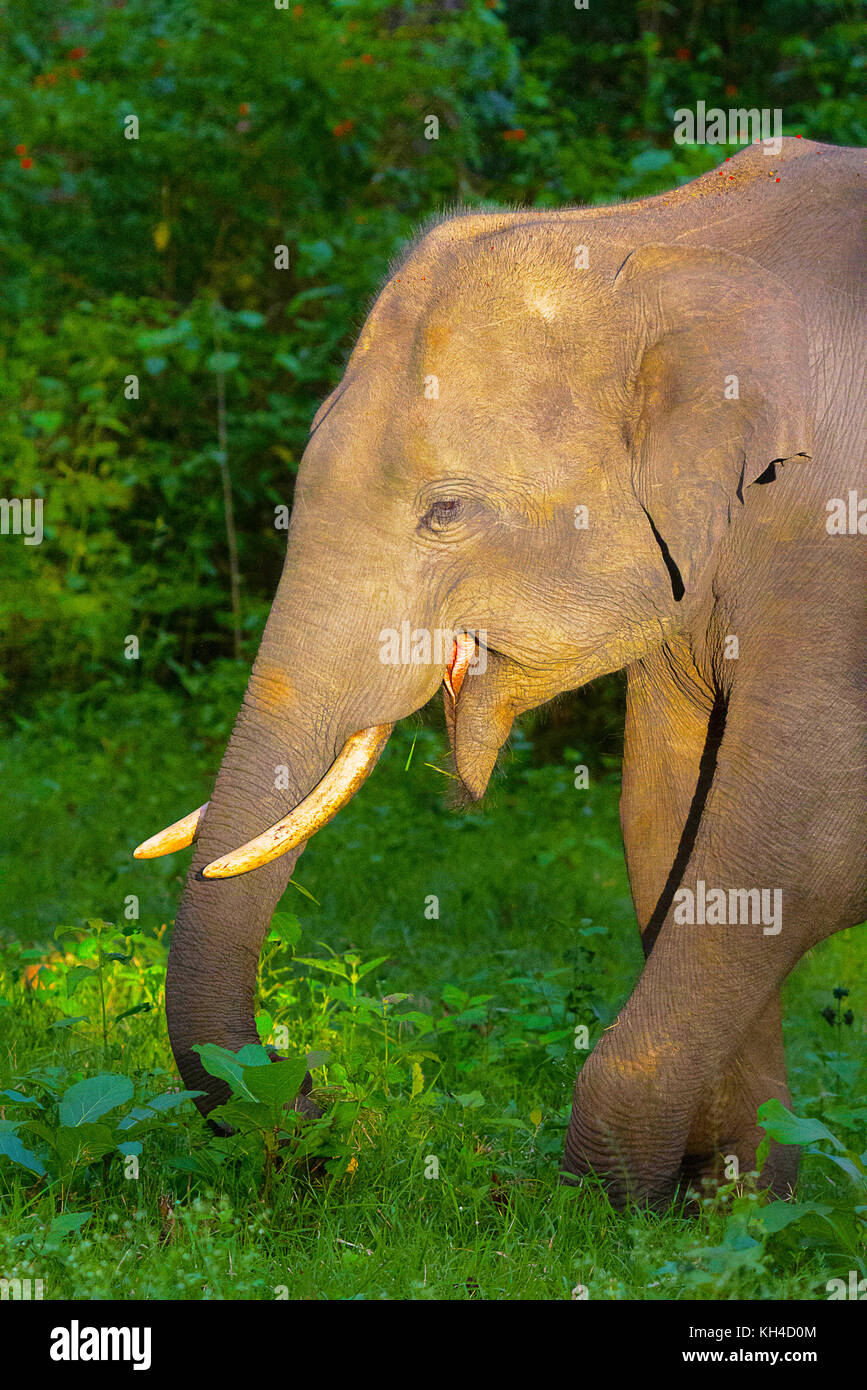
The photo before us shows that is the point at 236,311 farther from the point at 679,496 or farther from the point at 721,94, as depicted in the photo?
the point at 679,496

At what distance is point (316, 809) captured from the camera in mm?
3721

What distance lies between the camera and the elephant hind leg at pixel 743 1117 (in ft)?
14.3

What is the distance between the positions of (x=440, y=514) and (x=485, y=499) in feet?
0.35

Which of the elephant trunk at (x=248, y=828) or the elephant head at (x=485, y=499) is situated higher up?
the elephant head at (x=485, y=499)

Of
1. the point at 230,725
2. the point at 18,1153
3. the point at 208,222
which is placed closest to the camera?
the point at 18,1153

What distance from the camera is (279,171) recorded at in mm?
10922

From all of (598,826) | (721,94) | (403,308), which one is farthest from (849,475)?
(721,94)

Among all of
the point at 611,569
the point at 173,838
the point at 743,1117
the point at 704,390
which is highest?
the point at 704,390
